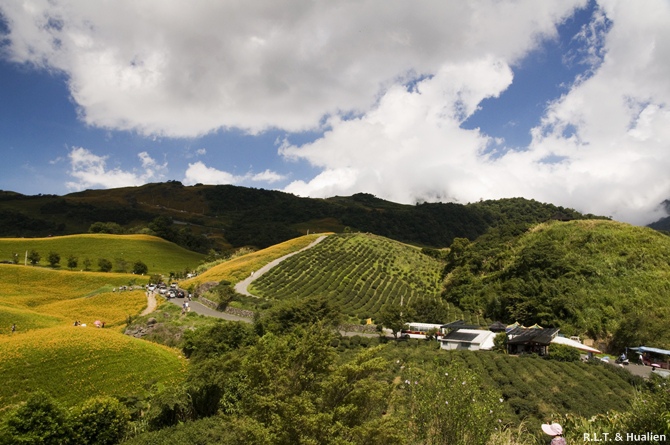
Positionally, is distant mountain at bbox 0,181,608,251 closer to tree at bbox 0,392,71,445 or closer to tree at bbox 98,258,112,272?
tree at bbox 98,258,112,272

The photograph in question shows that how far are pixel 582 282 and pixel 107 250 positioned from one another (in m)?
86.7

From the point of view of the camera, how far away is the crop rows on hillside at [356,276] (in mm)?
57469

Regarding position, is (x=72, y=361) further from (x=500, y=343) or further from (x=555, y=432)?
(x=500, y=343)

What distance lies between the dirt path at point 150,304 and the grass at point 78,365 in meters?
17.6

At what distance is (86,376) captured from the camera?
22953 millimetres

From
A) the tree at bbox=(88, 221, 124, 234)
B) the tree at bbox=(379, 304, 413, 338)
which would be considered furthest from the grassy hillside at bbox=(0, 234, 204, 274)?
the tree at bbox=(379, 304, 413, 338)

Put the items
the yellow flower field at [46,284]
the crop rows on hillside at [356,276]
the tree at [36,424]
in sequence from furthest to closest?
the crop rows on hillside at [356,276], the yellow flower field at [46,284], the tree at [36,424]

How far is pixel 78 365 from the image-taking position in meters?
23.5

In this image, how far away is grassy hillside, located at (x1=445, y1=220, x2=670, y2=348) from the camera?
4625cm

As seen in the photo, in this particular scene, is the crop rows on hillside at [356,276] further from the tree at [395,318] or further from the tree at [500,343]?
the tree at [500,343]

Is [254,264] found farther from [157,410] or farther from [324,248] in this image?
[157,410]

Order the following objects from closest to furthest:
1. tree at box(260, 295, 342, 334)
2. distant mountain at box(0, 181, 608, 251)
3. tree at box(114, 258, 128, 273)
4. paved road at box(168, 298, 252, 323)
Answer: tree at box(260, 295, 342, 334), paved road at box(168, 298, 252, 323), tree at box(114, 258, 128, 273), distant mountain at box(0, 181, 608, 251)

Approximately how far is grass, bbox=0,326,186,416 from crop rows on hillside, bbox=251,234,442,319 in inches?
1095

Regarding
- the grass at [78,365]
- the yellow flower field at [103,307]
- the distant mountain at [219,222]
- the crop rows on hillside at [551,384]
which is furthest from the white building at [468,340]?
the distant mountain at [219,222]
